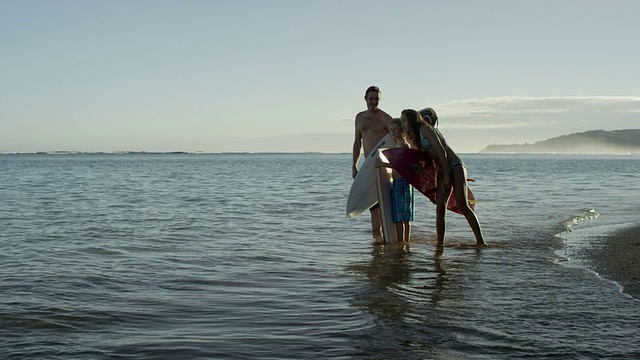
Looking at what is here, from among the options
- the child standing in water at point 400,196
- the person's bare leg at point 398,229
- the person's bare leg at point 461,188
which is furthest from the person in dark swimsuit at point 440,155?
the person's bare leg at point 398,229

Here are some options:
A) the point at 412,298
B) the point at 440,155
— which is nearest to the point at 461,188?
the point at 440,155

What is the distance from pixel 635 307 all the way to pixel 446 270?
7.28 feet

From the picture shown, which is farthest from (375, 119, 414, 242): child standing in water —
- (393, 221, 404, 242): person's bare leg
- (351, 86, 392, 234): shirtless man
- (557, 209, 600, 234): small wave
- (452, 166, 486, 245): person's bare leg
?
(557, 209, 600, 234): small wave

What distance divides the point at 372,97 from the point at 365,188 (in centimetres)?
128

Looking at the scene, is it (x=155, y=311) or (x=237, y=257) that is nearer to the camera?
(x=155, y=311)

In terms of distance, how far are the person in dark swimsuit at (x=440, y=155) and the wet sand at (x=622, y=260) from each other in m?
1.70

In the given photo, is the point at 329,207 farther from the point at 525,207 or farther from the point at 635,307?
the point at 635,307

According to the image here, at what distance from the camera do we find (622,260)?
25.0 feet

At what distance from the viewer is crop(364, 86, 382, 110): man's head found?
973 centimetres

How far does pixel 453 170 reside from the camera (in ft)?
28.9

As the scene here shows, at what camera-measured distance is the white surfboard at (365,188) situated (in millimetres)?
9837

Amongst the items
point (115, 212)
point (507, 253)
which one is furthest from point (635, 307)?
point (115, 212)

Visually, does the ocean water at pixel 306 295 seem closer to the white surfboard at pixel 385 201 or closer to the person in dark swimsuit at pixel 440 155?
the white surfboard at pixel 385 201

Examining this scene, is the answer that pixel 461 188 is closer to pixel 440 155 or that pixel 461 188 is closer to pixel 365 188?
pixel 440 155
